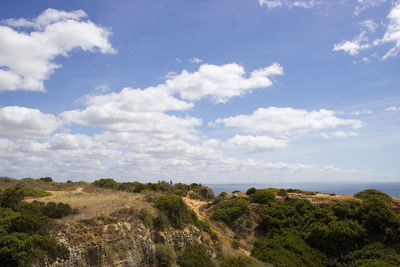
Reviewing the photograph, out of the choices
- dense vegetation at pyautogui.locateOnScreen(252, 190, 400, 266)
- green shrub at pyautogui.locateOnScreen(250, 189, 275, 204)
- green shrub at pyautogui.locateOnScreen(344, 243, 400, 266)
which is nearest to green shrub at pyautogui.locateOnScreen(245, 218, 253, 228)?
dense vegetation at pyautogui.locateOnScreen(252, 190, 400, 266)

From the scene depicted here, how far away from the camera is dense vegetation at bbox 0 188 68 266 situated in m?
9.52

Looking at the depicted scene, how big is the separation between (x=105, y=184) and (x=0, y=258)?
20.6 m

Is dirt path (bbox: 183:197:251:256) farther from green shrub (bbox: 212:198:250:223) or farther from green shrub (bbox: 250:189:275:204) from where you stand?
green shrub (bbox: 250:189:275:204)

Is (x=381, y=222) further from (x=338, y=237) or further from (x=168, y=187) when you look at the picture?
(x=168, y=187)

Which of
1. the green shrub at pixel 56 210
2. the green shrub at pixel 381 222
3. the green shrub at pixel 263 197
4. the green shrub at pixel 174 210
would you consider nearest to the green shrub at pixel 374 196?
the green shrub at pixel 381 222

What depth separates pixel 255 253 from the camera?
66.9 feet

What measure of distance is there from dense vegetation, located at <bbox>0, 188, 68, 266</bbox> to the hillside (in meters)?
0.05

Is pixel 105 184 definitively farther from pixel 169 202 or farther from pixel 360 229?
pixel 360 229

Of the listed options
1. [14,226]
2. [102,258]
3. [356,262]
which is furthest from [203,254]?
[356,262]

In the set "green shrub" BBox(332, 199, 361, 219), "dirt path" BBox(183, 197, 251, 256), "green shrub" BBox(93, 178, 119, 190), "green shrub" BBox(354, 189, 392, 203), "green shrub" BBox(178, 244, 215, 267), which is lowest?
"dirt path" BBox(183, 197, 251, 256)

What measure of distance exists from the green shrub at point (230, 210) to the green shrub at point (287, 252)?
4.34 metres

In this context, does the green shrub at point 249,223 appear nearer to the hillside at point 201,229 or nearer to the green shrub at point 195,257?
the hillside at point 201,229

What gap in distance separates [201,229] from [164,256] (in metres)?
5.54

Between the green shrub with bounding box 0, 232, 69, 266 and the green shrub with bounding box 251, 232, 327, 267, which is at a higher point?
the green shrub with bounding box 0, 232, 69, 266
